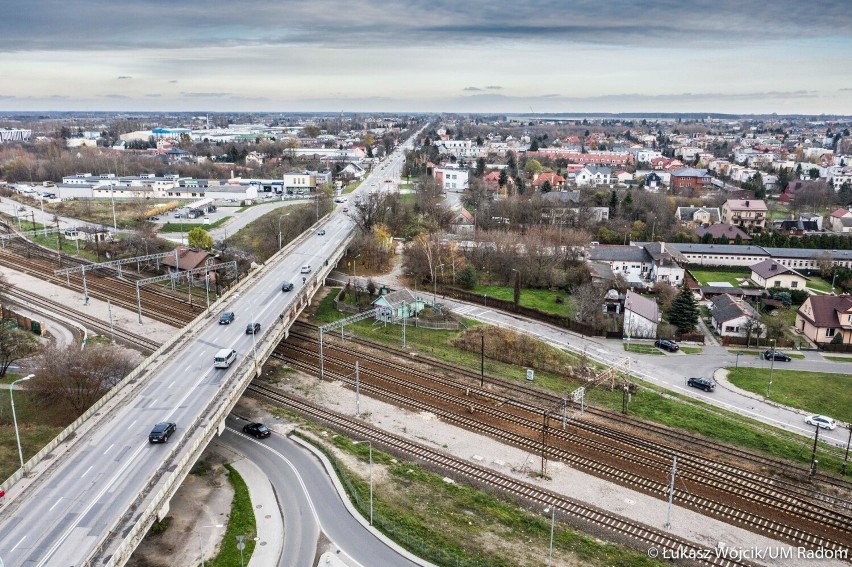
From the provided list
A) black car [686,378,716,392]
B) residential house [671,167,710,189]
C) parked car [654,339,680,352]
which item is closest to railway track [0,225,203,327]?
parked car [654,339,680,352]

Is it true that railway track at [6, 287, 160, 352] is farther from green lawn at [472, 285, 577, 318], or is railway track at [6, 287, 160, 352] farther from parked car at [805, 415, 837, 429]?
parked car at [805, 415, 837, 429]

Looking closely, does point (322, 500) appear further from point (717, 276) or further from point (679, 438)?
point (717, 276)

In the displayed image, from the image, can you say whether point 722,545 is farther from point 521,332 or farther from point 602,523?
point 521,332

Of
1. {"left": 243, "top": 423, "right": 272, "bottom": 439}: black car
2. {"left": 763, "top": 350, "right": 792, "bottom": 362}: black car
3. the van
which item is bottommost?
{"left": 763, "top": 350, "right": 792, "bottom": 362}: black car

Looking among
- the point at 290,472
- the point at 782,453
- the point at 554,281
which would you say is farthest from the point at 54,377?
the point at 554,281

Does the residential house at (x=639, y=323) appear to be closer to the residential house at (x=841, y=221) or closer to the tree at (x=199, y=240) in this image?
the tree at (x=199, y=240)

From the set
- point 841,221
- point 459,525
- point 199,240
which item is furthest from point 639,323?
point 841,221
